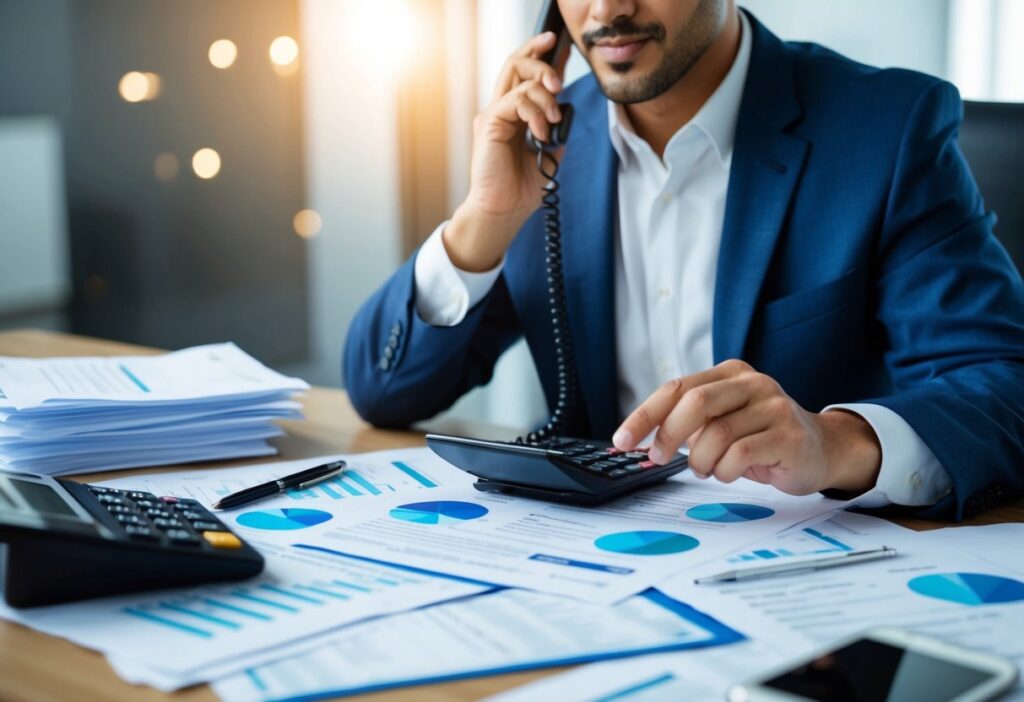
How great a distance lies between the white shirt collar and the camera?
1423 mm

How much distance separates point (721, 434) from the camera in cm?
88

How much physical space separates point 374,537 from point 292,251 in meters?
2.35

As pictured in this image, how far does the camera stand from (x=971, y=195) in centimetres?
127

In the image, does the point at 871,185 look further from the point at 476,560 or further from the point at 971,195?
the point at 476,560

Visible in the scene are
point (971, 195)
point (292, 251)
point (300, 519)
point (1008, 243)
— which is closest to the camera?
point (300, 519)

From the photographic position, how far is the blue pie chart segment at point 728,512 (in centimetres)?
90

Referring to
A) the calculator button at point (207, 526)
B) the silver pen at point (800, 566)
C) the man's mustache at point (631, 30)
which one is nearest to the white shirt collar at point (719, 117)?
the man's mustache at point (631, 30)

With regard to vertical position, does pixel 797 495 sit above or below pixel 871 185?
below

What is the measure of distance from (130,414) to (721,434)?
595mm

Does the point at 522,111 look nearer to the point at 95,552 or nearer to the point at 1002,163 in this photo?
the point at 1002,163

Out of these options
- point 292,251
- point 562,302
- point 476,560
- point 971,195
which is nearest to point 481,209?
point 562,302

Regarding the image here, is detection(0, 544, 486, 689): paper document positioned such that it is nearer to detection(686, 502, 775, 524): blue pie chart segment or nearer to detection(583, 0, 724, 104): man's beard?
detection(686, 502, 775, 524): blue pie chart segment

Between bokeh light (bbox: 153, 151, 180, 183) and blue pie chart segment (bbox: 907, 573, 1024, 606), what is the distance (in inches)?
95.0

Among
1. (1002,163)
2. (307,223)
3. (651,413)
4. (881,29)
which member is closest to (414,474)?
(651,413)
